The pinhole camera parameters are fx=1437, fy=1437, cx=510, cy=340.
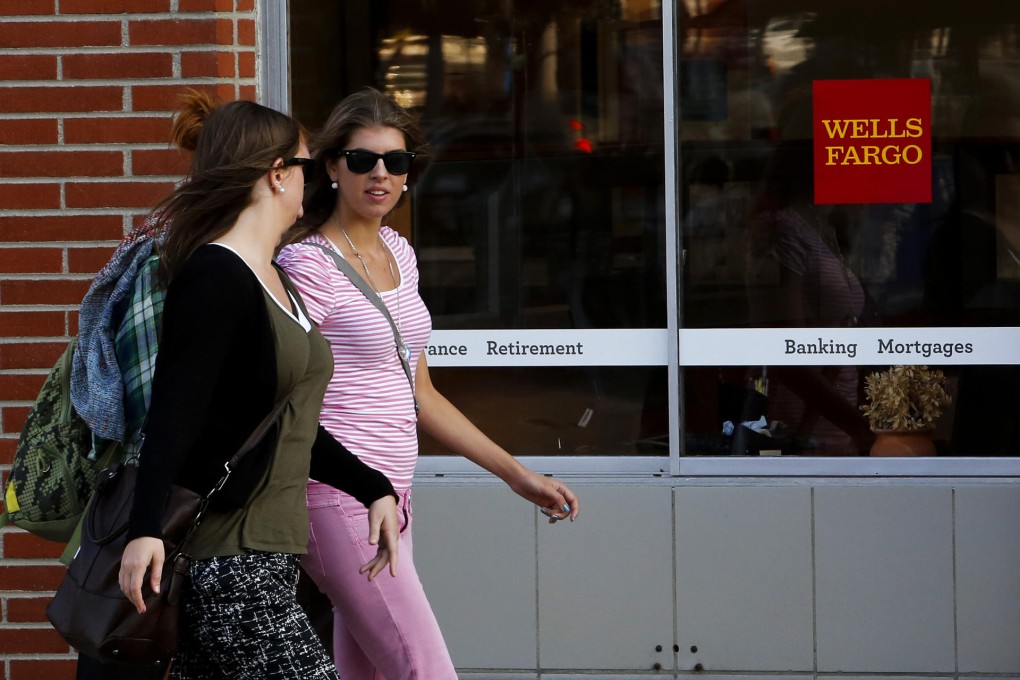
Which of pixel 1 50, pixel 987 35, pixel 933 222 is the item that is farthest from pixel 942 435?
pixel 1 50

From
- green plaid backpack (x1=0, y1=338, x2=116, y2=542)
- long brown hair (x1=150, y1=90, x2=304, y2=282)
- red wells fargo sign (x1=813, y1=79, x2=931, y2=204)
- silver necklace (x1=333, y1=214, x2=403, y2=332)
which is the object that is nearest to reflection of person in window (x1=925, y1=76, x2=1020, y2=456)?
red wells fargo sign (x1=813, y1=79, x2=931, y2=204)

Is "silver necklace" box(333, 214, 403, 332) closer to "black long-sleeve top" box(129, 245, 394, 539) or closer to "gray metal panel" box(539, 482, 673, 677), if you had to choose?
"black long-sleeve top" box(129, 245, 394, 539)

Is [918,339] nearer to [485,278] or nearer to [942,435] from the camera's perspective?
[942,435]

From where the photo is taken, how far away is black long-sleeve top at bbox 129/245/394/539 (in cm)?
259

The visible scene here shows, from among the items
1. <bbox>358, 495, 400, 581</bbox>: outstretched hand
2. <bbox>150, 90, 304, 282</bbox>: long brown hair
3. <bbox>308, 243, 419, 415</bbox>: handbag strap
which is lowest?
<bbox>358, 495, 400, 581</bbox>: outstretched hand

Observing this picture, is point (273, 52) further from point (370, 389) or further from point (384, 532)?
point (384, 532)

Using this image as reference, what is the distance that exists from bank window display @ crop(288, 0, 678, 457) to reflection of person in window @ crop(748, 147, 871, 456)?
1.24ft

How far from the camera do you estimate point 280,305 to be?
2857mm

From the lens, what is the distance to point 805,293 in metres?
5.18

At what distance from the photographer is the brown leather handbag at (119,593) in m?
2.64

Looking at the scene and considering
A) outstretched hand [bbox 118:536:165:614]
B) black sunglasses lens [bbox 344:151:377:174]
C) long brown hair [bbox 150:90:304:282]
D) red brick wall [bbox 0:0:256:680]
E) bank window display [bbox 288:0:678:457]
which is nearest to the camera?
outstretched hand [bbox 118:536:165:614]

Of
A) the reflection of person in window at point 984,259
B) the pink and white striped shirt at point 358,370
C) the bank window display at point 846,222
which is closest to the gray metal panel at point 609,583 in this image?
the bank window display at point 846,222

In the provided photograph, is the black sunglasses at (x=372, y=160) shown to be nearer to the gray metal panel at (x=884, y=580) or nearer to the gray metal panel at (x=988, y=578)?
the gray metal panel at (x=884, y=580)

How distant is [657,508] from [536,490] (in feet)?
4.99
